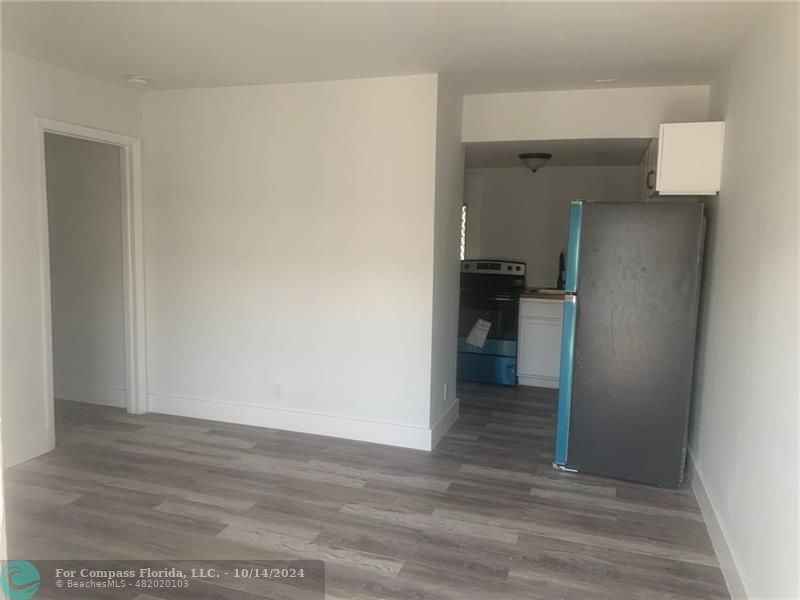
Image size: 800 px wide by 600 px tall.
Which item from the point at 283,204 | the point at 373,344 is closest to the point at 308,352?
the point at 373,344

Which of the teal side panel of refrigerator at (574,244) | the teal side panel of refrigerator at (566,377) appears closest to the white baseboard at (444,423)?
the teal side panel of refrigerator at (566,377)

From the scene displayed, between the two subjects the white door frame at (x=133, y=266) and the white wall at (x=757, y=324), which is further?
the white door frame at (x=133, y=266)

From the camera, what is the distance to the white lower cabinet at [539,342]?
5555mm

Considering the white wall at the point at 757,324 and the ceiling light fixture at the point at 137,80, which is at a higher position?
the ceiling light fixture at the point at 137,80

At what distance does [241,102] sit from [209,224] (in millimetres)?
907

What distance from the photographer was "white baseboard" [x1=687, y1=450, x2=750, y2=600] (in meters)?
2.38

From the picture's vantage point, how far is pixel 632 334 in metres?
3.44

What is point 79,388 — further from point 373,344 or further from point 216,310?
point 373,344

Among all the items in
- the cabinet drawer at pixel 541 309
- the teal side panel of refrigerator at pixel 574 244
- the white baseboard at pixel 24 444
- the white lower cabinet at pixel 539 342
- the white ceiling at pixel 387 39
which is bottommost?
the white baseboard at pixel 24 444

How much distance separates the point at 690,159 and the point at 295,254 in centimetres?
256

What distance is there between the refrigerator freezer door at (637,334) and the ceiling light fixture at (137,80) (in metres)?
3.05

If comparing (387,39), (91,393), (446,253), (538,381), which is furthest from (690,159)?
(91,393)

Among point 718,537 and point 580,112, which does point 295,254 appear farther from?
point 718,537

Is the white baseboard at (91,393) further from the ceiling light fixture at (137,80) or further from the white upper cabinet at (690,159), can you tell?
the white upper cabinet at (690,159)
